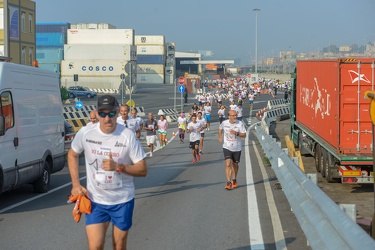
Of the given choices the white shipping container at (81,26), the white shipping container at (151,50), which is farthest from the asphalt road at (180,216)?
the white shipping container at (151,50)

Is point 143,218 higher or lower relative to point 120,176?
lower

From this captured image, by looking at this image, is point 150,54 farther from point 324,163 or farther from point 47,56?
point 324,163

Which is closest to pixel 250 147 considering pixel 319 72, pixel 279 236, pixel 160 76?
pixel 319 72

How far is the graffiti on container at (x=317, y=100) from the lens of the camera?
17.2 meters

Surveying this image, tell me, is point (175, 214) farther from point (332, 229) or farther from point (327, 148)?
point (327, 148)

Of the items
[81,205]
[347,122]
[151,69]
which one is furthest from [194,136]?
[151,69]

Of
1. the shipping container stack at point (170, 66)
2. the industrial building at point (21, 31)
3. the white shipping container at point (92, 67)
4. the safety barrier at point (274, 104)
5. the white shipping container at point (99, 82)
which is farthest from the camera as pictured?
the shipping container stack at point (170, 66)

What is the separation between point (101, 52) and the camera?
353 ft

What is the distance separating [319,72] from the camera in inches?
736

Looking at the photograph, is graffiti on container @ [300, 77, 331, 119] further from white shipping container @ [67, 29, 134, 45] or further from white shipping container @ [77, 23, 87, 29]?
white shipping container @ [77, 23, 87, 29]

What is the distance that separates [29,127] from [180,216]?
3722 mm

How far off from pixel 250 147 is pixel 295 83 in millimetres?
3307

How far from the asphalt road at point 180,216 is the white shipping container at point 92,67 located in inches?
3445

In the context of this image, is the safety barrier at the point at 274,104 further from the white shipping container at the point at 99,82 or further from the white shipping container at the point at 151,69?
the white shipping container at the point at 151,69
